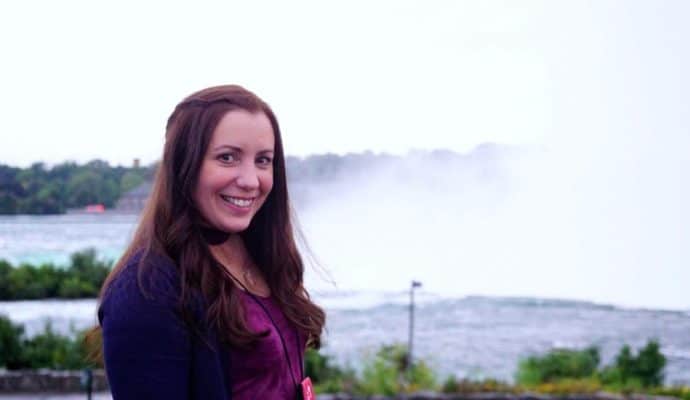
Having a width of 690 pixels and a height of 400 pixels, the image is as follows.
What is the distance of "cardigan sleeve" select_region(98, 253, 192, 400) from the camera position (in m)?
1.02

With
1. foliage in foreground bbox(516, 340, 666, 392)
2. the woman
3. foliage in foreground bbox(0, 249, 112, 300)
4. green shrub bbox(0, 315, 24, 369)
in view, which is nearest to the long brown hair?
the woman

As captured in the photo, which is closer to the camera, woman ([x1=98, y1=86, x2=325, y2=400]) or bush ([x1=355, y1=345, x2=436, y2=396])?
woman ([x1=98, y1=86, x2=325, y2=400])

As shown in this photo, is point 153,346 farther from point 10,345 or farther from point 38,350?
point 10,345

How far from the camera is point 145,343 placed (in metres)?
1.02

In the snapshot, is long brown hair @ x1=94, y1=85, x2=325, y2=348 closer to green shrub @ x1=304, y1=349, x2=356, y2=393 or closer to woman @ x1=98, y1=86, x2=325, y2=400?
woman @ x1=98, y1=86, x2=325, y2=400

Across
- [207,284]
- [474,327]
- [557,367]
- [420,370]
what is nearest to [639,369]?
[557,367]

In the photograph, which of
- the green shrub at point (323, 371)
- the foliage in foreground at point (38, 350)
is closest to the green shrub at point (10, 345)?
the foliage in foreground at point (38, 350)

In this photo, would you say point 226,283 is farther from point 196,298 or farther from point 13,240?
point 13,240

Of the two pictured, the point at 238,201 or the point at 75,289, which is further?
the point at 75,289

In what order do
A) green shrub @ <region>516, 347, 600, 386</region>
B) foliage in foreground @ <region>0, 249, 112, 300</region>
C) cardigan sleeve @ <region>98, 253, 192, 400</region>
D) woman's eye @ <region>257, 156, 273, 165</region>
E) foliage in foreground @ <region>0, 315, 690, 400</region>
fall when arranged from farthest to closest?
foliage in foreground @ <region>0, 249, 112, 300</region>, green shrub @ <region>516, 347, 600, 386</region>, foliage in foreground @ <region>0, 315, 690, 400</region>, woman's eye @ <region>257, 156, 273, 165</region>, cardigan sleeve @ <region>98, 253, 192, 400</region>

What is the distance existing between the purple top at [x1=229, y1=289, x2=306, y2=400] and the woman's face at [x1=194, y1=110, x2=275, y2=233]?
136 millimetres

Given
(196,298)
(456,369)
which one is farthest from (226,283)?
(456,369)

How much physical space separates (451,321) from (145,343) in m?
8.25

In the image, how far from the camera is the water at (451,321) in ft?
23.4
